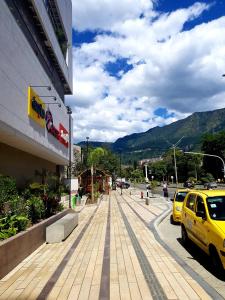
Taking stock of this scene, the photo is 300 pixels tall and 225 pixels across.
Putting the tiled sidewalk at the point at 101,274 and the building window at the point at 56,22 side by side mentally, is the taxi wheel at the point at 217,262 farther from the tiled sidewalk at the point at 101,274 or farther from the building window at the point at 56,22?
the building window at the point at 56,22

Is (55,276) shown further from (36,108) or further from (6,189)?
(36,108)

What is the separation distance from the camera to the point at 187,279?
23.4 feet

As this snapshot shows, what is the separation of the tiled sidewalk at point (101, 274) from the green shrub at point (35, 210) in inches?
59.3

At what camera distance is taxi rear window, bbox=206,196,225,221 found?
8.30m

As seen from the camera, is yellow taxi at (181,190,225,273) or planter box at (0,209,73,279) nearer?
yellow taxi at (181,190,225,273)

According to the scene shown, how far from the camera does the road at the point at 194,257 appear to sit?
23.0ft

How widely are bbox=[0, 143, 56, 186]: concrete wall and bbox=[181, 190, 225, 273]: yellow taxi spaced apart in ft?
35.4

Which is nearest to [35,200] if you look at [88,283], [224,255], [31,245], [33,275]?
[31,245]

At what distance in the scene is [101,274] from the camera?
25.6ft

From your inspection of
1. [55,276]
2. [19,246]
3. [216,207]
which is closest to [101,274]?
[55,276]

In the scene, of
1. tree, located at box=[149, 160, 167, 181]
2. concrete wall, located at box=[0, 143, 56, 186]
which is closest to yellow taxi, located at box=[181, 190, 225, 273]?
concrete wall, located at box=[0, 143, 56, 186]

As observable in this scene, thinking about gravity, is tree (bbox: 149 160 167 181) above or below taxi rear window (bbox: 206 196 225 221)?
above

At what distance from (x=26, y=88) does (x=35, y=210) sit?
6.65m

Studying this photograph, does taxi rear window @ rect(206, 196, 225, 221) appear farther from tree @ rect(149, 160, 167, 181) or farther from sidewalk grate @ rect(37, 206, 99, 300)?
tree @ rect(149, 160, 167, 181)
